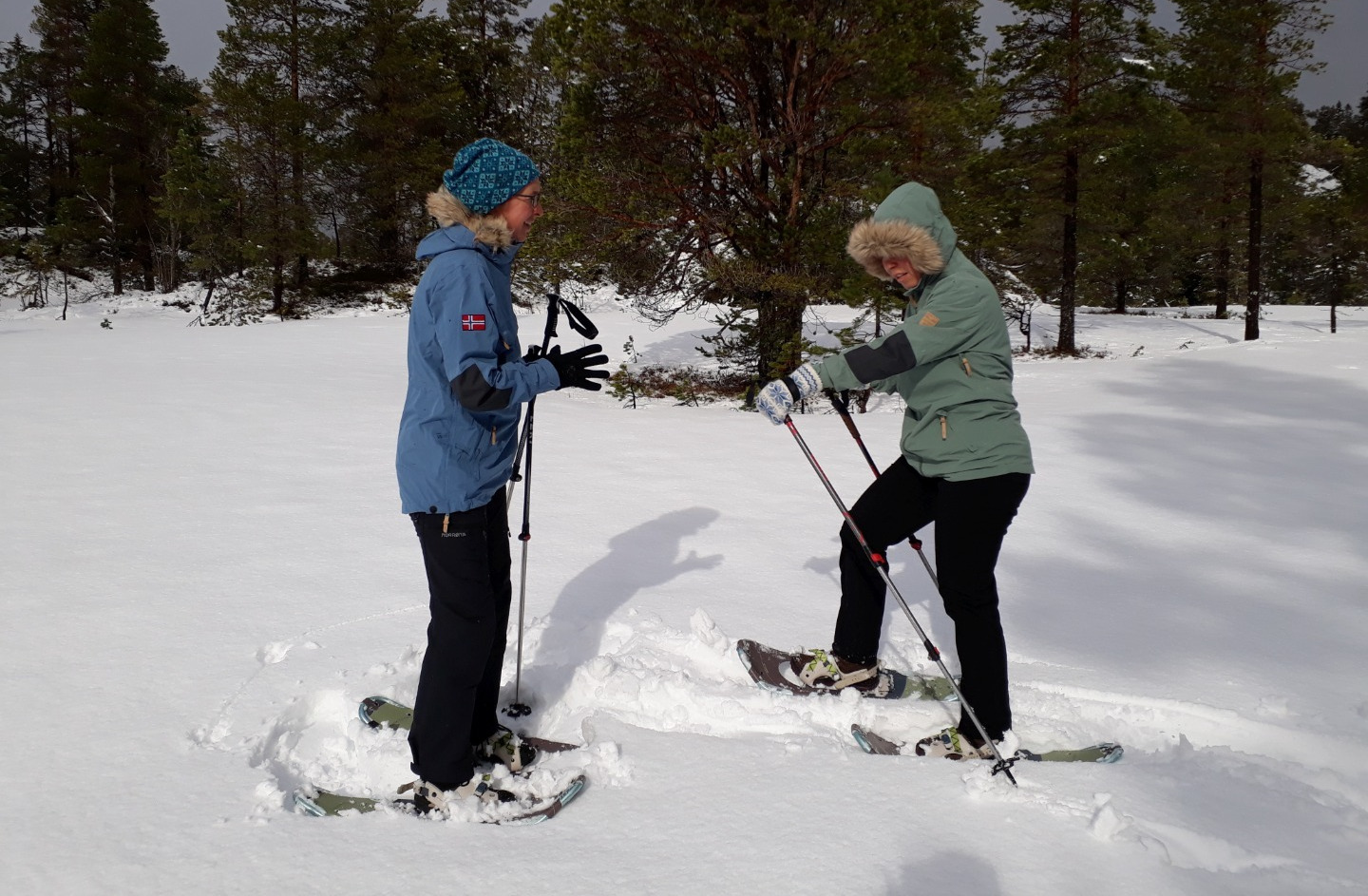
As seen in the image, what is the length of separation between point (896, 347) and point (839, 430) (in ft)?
21.5

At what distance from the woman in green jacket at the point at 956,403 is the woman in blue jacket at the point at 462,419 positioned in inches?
39.3

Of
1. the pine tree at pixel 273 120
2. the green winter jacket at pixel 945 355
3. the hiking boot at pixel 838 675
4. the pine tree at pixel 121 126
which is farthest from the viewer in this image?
the pine tree at pixel 121 126

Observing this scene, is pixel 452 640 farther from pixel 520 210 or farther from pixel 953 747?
pixel 953 747

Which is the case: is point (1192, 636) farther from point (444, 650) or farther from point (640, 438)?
point (640, 438)

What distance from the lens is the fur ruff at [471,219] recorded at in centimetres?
235

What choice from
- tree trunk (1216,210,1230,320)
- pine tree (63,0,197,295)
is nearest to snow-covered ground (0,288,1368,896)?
tree trunk (1216,210,1230,320)

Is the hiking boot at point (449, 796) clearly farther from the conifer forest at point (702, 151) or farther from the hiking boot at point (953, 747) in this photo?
the conifer forest at point (702, 151)

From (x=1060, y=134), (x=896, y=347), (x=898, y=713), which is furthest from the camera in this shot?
(x=1060, y=134)

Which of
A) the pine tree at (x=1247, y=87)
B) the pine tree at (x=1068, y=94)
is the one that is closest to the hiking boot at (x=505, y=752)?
the pine tree at (x=1068, y=94)

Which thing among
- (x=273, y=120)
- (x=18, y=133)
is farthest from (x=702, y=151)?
(x=18, y=133)

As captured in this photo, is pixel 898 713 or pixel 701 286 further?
pixel 701 286

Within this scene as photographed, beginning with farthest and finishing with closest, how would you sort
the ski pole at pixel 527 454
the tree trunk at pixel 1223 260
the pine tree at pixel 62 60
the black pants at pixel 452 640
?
the pine tree at pixel 62 60, the tree trunk at pixel 1223 260, the ski pole at pixel 527 454, the black pants at pixel 452 640

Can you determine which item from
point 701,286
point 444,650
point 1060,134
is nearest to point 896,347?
point 444,650

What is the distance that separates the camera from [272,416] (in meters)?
8.52
